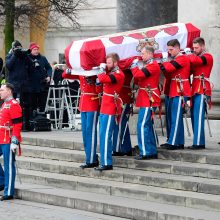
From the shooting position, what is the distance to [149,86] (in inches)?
676

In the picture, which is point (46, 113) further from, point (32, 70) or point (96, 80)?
point (96, 80)

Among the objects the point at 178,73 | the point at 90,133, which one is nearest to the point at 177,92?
the point at 178,73

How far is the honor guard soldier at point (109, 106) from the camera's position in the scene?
16.9m

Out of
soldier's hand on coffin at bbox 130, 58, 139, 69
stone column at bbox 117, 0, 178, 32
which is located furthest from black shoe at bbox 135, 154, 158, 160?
stone column at bbox 117, 0, 178, 32

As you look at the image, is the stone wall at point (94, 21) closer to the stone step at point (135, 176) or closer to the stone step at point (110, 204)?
the stone step at point (135, 176)

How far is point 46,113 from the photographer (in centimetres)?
2397

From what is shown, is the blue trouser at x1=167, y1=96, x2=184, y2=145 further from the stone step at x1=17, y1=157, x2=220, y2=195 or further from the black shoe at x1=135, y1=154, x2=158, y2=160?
the stone step at x1=17, y1=157, x2=220, y2=195

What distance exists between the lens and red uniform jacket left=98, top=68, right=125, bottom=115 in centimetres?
1692

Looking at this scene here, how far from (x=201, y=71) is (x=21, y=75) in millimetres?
6156

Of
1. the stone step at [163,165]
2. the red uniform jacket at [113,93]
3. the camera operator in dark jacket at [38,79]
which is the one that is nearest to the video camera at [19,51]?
the camera operator in dark jacket at [38,79]

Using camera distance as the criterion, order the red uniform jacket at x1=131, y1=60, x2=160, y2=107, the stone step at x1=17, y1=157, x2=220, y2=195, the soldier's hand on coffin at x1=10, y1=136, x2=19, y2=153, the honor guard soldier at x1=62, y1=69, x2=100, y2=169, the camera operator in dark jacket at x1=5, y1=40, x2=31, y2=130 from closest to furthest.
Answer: the stone step at x1=17, y1=157, x2=220, y2=195, the soldier's hand on coffin at x1=10, y1=136, x2=19, y2=153, the red uniform jacket at x1=131, y1=60, x2=160, y2=107, the honor guard soldier at x1=62, y1=69, x2=100, y2=169, the camera operator in dark jacket at x1=5, y1=40, x2=31, y2=130

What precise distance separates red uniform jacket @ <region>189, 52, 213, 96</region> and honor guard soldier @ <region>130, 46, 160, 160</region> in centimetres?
66

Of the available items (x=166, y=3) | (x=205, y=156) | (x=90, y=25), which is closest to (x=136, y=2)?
(x=166, y=3)

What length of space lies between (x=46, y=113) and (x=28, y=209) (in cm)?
799
